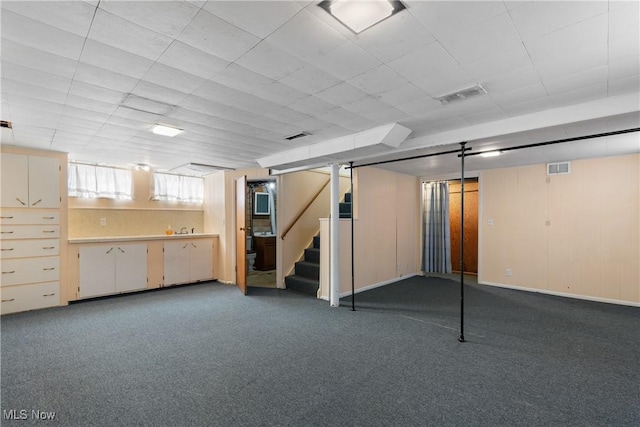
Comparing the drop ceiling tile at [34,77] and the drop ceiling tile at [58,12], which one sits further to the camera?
the drop ceiling tile at [34,77]

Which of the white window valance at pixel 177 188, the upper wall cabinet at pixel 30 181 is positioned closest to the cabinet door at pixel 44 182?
the upper wall cabinet at pixel 30 181

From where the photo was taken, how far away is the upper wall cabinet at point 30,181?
161 inches

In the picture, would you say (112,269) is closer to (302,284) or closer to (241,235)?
(241,235)

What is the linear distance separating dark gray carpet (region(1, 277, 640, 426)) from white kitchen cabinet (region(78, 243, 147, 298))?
412 millimetres

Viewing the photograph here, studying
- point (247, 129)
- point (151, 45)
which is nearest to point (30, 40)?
point (151, 45)

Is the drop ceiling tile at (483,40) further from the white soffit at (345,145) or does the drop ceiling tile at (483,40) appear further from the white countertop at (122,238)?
the white countertop at (122,238)

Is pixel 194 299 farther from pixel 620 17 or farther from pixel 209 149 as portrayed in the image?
pixel 620 17

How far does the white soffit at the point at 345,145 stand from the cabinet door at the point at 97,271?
302cm

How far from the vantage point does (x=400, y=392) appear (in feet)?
7.35

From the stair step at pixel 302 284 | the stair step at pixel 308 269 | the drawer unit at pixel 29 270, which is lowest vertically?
the stair step at pixel 302 284

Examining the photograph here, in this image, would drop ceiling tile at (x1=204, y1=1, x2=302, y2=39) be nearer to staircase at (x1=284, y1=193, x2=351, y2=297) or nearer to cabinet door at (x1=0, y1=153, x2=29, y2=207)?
staircase at (x1=284, y1=193, x2=351, y2=297)

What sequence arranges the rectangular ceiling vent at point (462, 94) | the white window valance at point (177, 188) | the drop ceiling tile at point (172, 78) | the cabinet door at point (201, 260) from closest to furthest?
the drop ceiling tile at point (172, 78) < the rectangular ceiling vent at point (462, 94) < the cabinet door at point (201, 260) < the white window valance at point (177, 188)

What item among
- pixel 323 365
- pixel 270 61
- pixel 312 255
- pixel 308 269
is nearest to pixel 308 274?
pixel 308 269

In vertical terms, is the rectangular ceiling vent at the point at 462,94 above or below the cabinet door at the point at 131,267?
above
